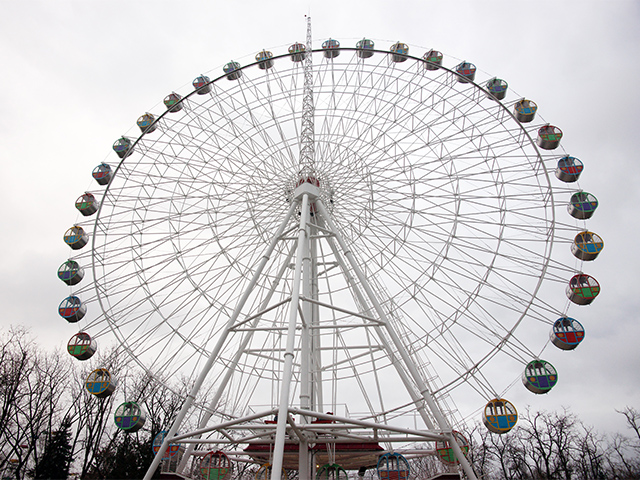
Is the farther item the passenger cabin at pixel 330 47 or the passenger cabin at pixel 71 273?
the passenger cabin at pixel 330 47

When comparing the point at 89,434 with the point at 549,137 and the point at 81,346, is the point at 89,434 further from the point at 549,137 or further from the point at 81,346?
the point at 549,137

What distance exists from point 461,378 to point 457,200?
25.0 feet

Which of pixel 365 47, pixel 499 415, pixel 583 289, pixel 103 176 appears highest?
pixel 365 47

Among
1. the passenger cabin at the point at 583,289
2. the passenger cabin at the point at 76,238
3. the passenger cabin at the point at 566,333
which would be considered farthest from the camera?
the passenger cabin at the point at 76,238

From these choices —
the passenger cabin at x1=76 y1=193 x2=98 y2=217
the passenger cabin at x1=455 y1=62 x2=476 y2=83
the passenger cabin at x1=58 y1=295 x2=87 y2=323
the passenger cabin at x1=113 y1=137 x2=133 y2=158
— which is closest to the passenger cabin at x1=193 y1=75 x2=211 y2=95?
the passenger cabin at x1=113 y1=137 x2=133 y2=158

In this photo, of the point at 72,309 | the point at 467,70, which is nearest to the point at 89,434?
the point at 72,309

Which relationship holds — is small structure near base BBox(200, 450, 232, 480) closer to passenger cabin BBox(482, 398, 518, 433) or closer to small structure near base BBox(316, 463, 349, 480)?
small structure near base BBox(316, 463, 349, 480)

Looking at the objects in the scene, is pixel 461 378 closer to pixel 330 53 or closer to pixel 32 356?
pixel 330 53

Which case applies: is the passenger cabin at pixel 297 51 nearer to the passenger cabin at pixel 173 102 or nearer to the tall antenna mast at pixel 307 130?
the tall antenna mast at pixel 307 130

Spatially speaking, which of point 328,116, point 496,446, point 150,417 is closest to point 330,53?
point 328,116

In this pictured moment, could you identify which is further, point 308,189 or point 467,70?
point 467,70

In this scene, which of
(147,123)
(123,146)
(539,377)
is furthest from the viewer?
(147,123)

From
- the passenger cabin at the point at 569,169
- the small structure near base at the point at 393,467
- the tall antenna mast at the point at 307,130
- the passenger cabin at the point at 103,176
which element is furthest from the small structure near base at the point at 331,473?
the passenger cabin at the point at 103,176

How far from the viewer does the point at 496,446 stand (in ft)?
143
